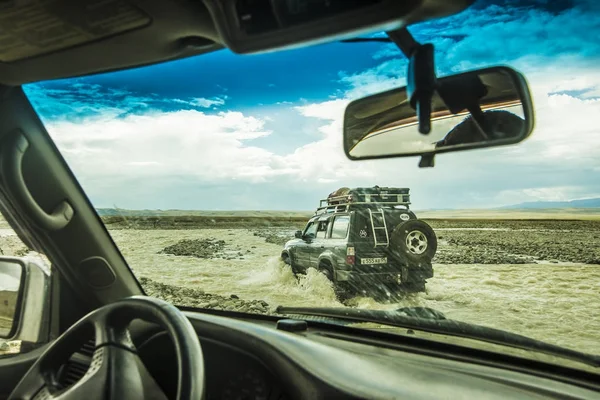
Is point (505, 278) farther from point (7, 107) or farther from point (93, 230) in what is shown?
point (7, 107)

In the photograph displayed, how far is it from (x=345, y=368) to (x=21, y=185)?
189 centimetres

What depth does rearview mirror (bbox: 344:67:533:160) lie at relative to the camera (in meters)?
1.69

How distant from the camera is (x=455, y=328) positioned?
217 centimetres

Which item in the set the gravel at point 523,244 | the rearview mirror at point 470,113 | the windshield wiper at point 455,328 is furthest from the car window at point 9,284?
the gravel at point 523,244

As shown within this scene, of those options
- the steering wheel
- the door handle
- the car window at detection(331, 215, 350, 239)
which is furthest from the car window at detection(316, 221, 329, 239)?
the steering wheel

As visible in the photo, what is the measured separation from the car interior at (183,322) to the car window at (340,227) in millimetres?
1573

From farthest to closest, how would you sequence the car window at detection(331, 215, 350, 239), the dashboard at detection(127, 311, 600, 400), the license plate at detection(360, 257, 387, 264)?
1. the car window at detection(331, 215, 350, 239)
2. the license plate at detection(360, 257, 387, 264)
3. the dashboard at detection(127, 311, 600, 400)

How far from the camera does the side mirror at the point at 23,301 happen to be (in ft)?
9.81

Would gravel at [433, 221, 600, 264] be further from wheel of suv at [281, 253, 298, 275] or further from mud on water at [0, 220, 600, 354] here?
wheel of suv at [281, 253, 298, 275]

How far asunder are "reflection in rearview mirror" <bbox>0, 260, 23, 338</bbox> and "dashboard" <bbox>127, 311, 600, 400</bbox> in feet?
3.33

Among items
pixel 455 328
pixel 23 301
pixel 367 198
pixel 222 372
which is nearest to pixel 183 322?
pixel 222 372

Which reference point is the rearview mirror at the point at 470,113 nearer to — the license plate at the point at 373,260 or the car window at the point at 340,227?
the license plate at the point at 373,260

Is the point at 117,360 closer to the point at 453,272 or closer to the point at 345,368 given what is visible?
the point at 345,368

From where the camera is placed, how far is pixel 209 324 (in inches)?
95.8
